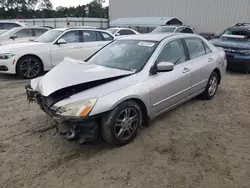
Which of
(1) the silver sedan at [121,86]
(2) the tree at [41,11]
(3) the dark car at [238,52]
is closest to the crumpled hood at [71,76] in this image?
(1) the silver sedan at [121,86]

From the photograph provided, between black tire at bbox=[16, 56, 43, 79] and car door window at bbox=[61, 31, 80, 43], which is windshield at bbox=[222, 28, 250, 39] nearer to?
car door window at bbox=[61, 31, 80, 43]

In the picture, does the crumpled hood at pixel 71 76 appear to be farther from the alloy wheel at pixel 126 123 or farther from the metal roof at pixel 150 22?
the metal roof at pixel 150 22

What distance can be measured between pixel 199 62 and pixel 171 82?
1.10m

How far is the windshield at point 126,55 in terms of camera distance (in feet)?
12.4

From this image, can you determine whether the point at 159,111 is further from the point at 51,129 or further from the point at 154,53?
the point at 51,129

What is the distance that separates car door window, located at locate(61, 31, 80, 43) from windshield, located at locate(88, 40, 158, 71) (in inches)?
145

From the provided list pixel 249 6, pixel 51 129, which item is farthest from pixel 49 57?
pixel 249 6

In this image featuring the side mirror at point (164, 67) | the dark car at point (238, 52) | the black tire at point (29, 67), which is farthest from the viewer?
the dark car at point (238, 52)

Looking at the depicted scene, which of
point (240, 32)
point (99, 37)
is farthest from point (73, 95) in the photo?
point (240, 32)

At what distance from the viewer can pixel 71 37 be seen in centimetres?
792

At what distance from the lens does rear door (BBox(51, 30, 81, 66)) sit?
24.6 feet

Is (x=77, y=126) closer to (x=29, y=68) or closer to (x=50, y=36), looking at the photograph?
(x=29, y=68)

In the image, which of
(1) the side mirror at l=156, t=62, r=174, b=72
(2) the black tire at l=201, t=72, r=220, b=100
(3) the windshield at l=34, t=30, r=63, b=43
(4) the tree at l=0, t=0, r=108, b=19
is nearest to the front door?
(1) the side mirror at l=156, t=62, r=174, b=72

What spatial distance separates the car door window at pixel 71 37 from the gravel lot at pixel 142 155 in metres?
3.79
